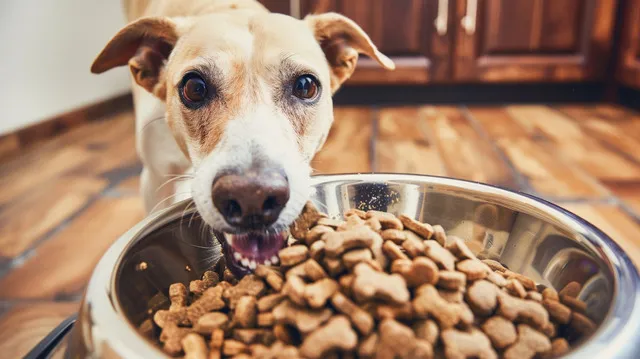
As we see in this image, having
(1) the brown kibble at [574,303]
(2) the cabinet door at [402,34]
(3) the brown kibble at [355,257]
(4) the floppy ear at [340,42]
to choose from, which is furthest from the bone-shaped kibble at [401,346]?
(2) the cabinet door at [402,34]

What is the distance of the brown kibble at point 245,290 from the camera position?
640 mm

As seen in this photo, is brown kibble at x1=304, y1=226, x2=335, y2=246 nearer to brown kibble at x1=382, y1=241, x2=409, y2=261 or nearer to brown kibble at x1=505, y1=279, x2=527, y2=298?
brown kibble at x1=382, y1=241, x2=409, y2=261

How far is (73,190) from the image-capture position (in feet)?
6.94

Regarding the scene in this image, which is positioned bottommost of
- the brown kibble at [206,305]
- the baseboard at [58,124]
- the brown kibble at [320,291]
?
the baseboard at [58,124]

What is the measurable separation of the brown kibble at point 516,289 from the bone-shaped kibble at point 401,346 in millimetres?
184

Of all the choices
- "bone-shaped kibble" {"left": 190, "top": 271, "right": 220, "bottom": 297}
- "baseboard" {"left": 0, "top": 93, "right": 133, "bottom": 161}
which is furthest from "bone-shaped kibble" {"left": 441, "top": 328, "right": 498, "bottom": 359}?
"baseboard" {"left": 0, "top": 93, "right": 133, "bottom": 161}

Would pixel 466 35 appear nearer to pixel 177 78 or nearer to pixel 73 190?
pixel 73 190

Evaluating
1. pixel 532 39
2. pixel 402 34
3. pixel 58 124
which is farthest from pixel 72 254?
pixel 532 39

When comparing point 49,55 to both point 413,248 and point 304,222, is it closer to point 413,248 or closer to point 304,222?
point 304,222

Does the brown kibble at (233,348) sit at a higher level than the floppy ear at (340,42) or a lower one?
lower

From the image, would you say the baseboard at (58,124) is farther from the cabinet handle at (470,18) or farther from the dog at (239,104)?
the cabinet handle at (470,18)

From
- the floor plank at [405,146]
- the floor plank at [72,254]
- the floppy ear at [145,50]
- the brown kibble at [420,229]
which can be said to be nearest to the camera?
the brown kibble at [420,229]

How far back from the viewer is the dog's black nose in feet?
2.65

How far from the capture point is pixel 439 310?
0.56 metres
